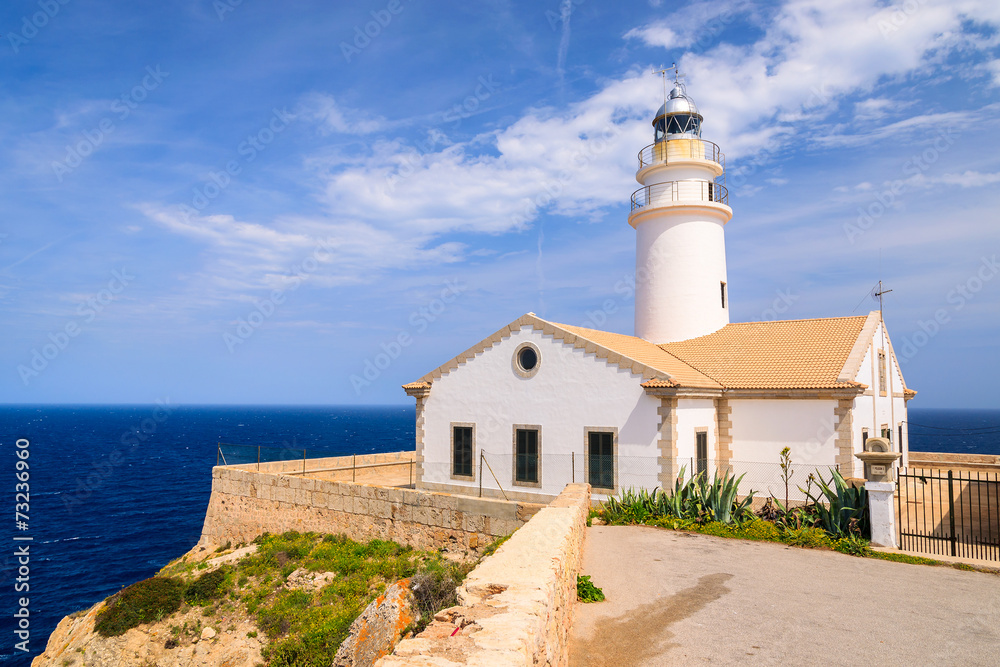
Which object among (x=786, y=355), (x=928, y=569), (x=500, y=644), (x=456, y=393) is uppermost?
(x=786, y=355)

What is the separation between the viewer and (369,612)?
1146cm

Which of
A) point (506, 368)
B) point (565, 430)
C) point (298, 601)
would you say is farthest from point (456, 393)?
point (298, 601)

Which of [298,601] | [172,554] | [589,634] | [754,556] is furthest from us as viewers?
[172,554]

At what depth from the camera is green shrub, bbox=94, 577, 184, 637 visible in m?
15.5

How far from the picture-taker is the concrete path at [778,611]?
235 inches

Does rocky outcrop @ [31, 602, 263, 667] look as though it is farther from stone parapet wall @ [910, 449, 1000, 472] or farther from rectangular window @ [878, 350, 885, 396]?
stone parapet wall @ [910, 449, 1000, 472]

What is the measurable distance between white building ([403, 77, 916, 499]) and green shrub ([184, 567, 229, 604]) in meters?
6.42

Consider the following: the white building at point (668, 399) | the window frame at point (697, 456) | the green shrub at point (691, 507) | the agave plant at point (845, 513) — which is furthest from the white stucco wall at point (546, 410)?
the agave plant at point (845, 513)

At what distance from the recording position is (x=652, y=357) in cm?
1808

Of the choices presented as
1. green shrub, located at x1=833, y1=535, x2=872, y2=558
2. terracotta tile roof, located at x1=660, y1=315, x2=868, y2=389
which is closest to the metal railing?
terracotta tile roof, located at x1=660, y1=315, x2=868, y2=389

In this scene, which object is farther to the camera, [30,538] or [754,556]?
[30,538]

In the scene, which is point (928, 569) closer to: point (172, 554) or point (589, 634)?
point (589, 634)

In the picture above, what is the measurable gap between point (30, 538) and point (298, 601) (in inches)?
939

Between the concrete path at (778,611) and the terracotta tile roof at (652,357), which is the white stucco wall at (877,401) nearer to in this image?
the terracotta tile roof at (652,357)
